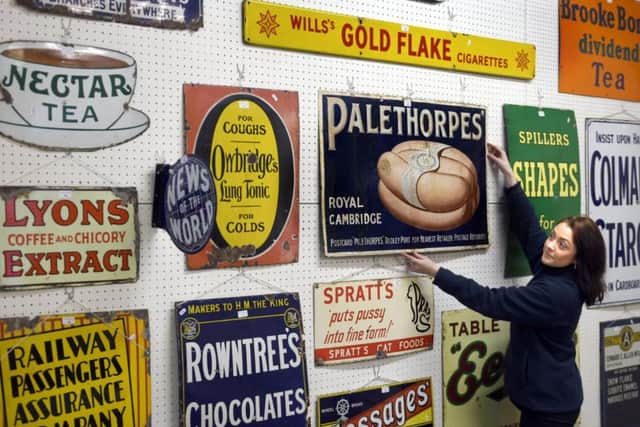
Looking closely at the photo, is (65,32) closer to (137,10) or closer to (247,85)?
(137,10)

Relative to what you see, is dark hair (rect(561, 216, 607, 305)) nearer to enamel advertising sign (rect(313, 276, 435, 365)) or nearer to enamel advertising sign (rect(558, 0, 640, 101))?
enamel advertising sign (rect(313, 276, 435, 365))

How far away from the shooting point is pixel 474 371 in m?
2.55

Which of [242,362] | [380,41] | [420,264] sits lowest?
[242,362]

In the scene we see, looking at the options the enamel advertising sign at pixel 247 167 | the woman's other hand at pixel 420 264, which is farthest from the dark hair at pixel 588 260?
the enamel advertising sign at pixel 247 167

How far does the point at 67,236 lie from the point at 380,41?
123 cm

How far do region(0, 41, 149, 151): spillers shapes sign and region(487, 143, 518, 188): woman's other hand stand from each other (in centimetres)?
136

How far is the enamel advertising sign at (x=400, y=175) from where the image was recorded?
2189mm

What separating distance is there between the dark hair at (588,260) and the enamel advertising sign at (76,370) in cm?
144

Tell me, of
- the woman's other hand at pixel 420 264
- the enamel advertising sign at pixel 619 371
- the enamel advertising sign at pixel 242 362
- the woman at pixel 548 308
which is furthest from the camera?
the enamel advertising sign at pixel 619 371

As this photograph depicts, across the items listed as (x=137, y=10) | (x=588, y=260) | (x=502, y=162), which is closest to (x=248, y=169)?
(x=137, y=10)

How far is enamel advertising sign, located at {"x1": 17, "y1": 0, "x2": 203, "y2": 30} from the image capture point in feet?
5.70

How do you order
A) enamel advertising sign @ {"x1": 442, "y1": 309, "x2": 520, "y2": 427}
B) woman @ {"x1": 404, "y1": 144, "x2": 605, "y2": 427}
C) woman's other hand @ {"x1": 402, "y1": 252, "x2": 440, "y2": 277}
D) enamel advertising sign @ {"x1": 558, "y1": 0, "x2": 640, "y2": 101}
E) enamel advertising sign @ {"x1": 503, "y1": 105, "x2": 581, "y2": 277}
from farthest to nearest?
enamel advertising sign @ {"x1": 558, "y1": 0, "x2": 640, "y2": 101}
enamel advertising sign @ {"x1": 503, "y1": 105, "x2": 581, "y2": 277}
enamel advertising sign @ {"x1": 442, "y1": 309, "x2": 520, "y2": 427}
woman's other hand @ {"x1": 402, "y1": 252, "x2": 440, "y2": 277}
woman @ {"x1": 404, "y1": 144, "x2": 605, "y2": 427}

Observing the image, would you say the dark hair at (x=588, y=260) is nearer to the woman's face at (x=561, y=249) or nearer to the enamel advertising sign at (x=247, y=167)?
the woman's face at (x=561, y=249)

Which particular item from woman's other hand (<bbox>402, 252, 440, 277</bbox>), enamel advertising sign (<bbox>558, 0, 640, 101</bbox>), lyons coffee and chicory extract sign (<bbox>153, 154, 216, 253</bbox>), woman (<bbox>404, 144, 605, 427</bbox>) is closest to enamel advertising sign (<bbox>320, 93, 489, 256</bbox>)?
woman's other hand (<bbox>402, 252, 440, 277</bbox>)
